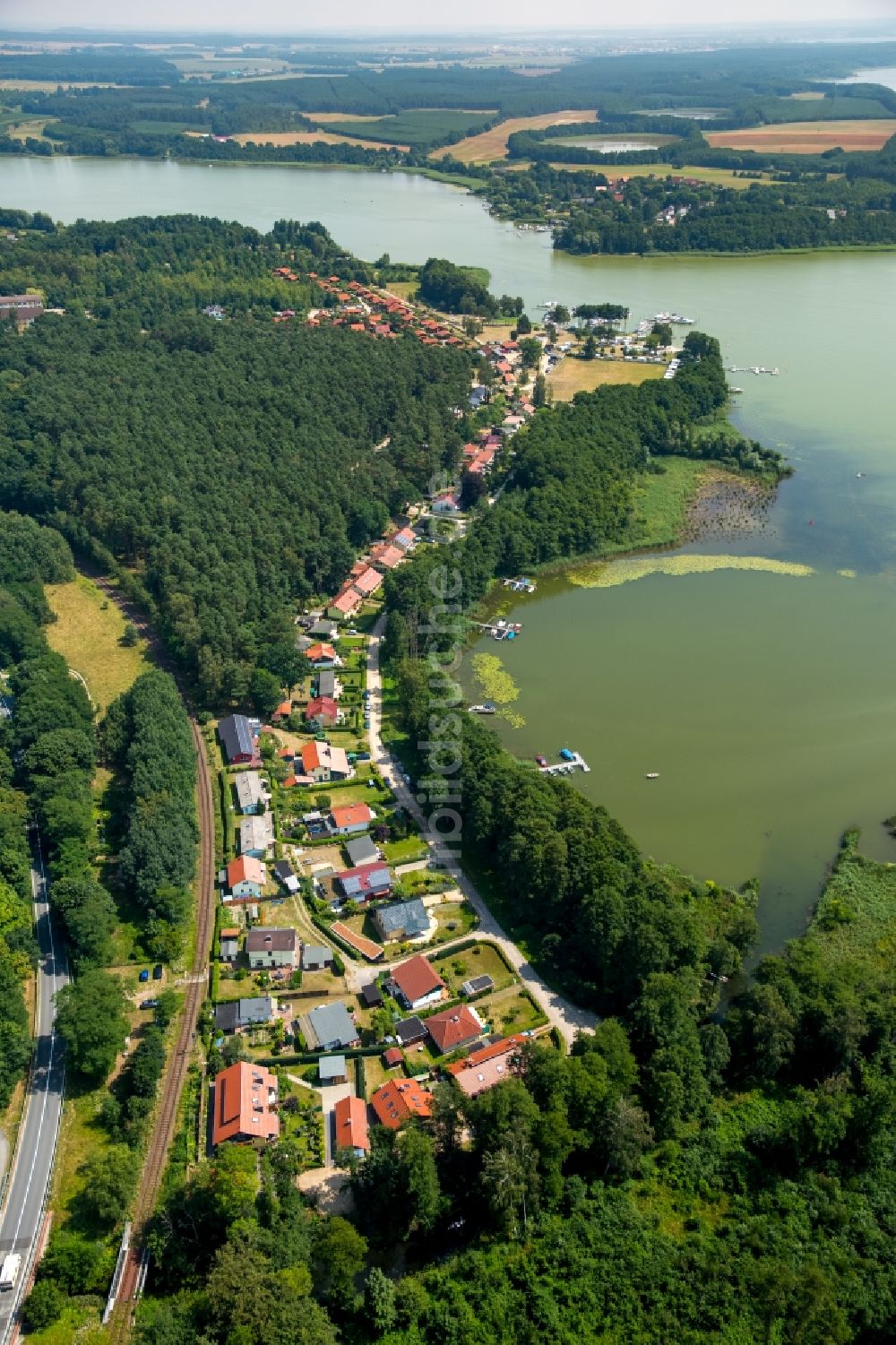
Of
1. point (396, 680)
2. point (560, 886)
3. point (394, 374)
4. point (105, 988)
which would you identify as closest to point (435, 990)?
point (560, 886)

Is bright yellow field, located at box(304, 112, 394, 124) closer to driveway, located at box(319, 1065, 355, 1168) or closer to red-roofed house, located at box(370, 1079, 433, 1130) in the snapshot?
driveway, located at box(319, 1065, 355, 1168)

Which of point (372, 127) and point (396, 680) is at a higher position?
point (372, 127)

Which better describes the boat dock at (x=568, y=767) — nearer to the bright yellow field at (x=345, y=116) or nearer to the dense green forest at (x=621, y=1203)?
the dense green forest at (x=621, y=1203)

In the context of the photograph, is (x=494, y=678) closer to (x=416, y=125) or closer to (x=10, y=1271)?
(x=10, y=1271)

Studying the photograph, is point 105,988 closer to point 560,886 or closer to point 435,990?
point 435,990

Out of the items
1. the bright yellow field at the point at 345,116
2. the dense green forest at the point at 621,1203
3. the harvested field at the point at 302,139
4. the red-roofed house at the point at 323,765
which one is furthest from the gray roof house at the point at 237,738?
the bright yellow field at the point at 345,116

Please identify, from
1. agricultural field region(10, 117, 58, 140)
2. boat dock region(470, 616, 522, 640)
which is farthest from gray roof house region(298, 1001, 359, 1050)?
agricultural field region(10, 117, 58, 140)
